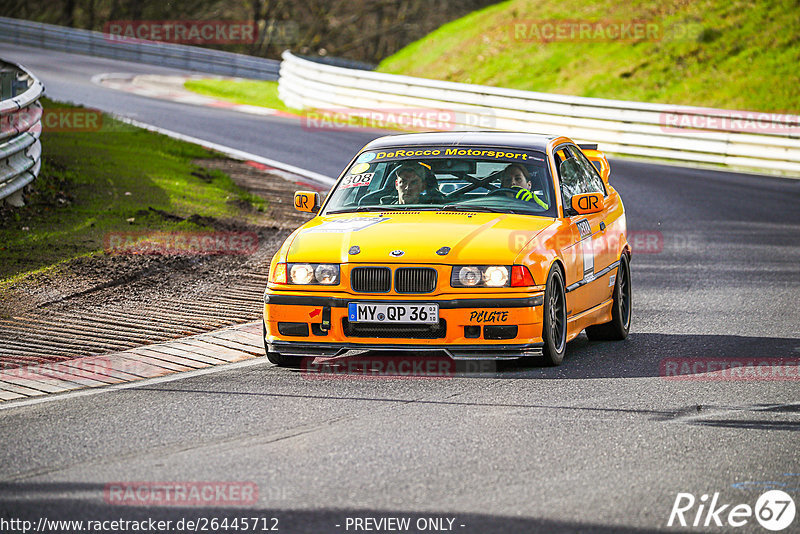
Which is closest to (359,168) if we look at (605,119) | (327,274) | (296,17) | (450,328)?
(327,274)

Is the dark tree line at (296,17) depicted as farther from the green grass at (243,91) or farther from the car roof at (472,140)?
the car roof at (472,140)

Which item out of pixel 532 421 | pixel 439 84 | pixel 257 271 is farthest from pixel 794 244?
pixel 439 84

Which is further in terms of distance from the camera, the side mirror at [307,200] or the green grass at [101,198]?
the green grass at [101,198]

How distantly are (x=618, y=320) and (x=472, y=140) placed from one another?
184 centimetres

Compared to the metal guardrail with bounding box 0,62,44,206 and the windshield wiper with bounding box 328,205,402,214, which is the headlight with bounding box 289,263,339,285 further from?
the metal guardrail with bounding box 0,62,44,206

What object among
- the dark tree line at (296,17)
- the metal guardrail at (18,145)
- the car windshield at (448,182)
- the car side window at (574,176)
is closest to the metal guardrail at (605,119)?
the metal guardrail at (18,145)

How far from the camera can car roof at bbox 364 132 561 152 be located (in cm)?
958

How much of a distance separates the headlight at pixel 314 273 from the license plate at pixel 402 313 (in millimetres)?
330

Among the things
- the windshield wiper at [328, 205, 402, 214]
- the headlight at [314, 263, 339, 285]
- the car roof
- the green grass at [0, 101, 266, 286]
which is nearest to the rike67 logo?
the headlight at [314, 263, 339, 285]

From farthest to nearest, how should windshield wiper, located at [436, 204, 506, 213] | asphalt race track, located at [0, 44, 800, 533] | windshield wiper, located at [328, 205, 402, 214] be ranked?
windshield wiper, located at [328, 205, 402, 214] < windshield wiper, located at [436, 204, 506, 213] < asphalt race track, located at [0, 44, 800, 533]

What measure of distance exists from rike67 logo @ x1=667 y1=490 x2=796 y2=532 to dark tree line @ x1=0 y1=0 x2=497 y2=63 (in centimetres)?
4953

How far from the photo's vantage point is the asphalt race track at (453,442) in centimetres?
527

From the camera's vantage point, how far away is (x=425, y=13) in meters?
56.4

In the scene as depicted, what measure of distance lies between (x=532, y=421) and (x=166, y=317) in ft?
13.9
